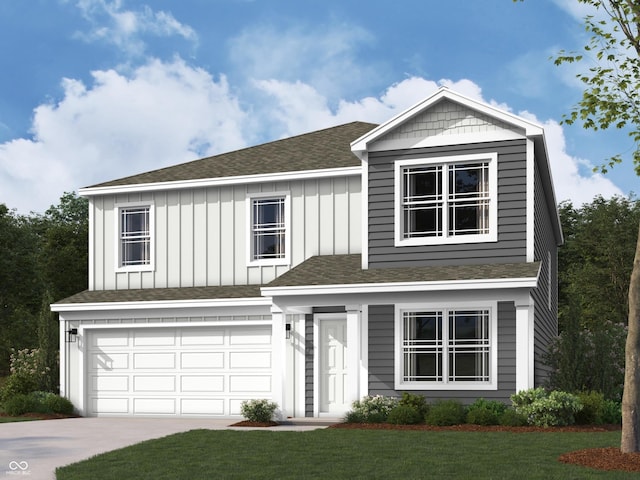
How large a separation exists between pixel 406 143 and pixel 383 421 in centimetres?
621

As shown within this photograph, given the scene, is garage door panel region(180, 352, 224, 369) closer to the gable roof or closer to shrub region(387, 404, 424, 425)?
the gable roof

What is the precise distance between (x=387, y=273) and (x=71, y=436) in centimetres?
737

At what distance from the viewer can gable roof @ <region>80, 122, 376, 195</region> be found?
2286cm

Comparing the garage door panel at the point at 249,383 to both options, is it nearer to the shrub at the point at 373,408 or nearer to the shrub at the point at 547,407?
the shrub at the point at 373,408

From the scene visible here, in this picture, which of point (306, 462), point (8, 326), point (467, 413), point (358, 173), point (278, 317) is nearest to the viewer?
point (306, 462)

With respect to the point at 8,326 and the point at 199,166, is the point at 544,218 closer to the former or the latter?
the point at 199,166

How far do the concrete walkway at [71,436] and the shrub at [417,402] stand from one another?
1.88 metres

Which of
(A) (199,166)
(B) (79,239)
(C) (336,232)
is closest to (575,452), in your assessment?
(C) (336,232)

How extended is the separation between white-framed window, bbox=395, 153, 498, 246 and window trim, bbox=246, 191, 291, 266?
11.5 ft

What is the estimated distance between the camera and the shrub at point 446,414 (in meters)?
17.9

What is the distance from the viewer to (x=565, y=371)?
2009cm

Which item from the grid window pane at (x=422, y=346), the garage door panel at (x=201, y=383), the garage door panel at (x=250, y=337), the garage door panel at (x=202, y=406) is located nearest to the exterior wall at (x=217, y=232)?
the garage door panel at (x=250, y=337)

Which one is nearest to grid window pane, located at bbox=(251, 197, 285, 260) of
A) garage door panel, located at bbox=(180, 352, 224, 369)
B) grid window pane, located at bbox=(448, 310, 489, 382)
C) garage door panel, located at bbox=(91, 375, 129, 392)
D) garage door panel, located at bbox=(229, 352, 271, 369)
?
garage door panel, located at bbox=(229, 352, 271, 369)

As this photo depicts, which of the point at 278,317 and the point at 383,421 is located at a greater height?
the point at 278,317
